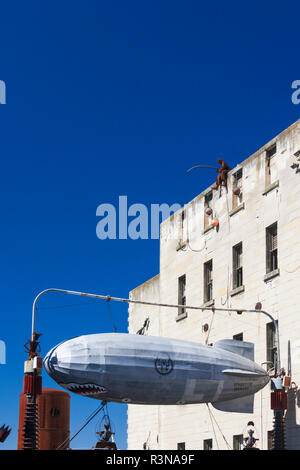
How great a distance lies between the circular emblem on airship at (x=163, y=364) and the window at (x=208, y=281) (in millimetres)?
10305

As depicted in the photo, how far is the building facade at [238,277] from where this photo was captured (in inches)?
1342

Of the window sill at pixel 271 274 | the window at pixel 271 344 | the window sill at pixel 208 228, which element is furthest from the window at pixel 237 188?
the window at pixel 271 344

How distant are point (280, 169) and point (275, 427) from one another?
439 inches

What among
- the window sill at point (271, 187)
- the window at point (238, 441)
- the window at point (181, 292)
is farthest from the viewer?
the window at point (181, 292)

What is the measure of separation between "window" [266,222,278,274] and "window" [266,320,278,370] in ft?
8.20

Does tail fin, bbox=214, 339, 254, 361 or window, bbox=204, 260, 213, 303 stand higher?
window, bbox=204, 260, 213, 303

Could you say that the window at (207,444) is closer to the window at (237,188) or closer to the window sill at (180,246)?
the window sill at (180,246)

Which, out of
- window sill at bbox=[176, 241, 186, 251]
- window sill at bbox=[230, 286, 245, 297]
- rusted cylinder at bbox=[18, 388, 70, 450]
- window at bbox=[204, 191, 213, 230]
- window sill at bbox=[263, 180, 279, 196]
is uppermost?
window at bbox=[204, 191, 213, 230]

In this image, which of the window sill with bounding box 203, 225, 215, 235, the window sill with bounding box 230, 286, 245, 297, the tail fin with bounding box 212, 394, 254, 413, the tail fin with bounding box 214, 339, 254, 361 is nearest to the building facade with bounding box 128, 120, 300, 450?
the window sill with bounding box 230, 286, 245, 297

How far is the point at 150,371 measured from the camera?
30984 millimetres

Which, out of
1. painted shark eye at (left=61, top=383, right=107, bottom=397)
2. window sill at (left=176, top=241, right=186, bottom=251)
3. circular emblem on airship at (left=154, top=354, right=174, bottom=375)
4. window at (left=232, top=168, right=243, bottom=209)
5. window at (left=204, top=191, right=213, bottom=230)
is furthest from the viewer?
window sill at (left=176, top=241, right=186, bottom=251)

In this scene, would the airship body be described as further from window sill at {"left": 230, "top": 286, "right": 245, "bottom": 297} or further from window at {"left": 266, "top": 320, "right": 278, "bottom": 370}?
window sill at {"left": 230, "top": 286, "right": 245, "bottom": 297}

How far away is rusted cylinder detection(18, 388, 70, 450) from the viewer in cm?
4334

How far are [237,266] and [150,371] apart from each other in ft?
32.5
